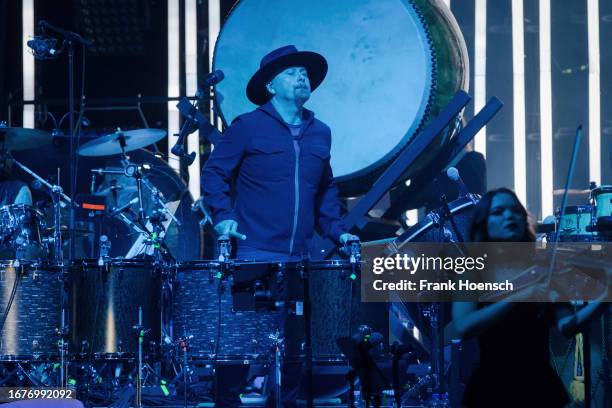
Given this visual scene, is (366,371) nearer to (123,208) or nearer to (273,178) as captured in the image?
(273,178)

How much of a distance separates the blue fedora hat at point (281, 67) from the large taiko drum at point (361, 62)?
1.47ft

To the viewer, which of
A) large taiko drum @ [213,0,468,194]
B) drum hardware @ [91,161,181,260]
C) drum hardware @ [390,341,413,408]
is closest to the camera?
drum hardware @ [390,341,413,408]

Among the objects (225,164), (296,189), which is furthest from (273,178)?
(225,164)

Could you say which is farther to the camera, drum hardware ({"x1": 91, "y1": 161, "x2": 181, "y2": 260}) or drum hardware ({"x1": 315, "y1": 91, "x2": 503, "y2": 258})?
drum hardware ({"x1": 91, "y1": 161, "x2": 181, "y2": 260})

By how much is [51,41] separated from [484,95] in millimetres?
3423

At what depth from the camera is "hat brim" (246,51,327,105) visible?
21.9 ft

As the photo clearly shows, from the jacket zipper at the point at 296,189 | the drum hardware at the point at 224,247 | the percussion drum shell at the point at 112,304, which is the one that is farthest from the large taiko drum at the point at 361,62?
the percussion drum shell at the point at 112,304

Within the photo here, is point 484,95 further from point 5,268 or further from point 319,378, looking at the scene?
point 5,268

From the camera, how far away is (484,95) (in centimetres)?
813

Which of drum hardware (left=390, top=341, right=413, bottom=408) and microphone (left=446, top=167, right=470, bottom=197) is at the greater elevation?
microphone (left=446, top=167, right=470, bottom=197)

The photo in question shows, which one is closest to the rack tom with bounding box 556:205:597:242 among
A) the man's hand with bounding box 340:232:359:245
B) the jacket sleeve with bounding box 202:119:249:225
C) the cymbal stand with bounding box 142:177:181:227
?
the man's hand with bounding box 340:232:359:245

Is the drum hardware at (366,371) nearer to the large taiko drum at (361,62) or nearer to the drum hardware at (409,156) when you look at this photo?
the drum hardware at (409,156)

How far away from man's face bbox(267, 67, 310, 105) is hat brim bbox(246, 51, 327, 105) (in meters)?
0.10

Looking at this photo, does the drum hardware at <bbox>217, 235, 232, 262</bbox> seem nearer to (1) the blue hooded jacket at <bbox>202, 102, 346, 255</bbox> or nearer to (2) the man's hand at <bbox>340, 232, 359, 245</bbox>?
(1) the blue hooded jacket at <bbox>202, 102, 346, 255</bbox>
